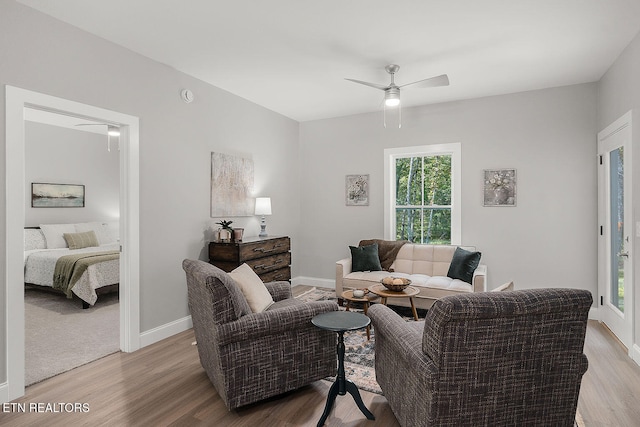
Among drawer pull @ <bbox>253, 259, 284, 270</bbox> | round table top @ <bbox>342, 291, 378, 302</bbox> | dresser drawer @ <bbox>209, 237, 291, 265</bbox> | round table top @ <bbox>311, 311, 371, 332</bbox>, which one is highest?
dresser drawer @ <bbox>209, 237, 291, 265</bbox>

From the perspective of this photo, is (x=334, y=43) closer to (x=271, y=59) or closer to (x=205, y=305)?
(x=271, y=59)

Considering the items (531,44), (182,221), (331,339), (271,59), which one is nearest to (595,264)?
(531,44)

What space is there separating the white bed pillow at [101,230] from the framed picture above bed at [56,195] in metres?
0.46

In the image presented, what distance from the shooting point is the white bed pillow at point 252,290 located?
2.66 meters

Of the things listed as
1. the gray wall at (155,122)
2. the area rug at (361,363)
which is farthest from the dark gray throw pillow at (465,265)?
the gray wall at (155,122)

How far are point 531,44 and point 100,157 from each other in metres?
7.39

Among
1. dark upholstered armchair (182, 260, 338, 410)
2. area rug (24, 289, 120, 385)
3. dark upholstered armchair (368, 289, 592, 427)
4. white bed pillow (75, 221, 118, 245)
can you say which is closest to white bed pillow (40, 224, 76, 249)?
white bed pillow (75, 221, 118, 245)

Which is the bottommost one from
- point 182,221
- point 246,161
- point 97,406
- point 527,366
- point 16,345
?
point 97,406

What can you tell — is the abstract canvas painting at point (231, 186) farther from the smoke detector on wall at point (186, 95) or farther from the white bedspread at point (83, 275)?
the white bedspread at point (83, 275)

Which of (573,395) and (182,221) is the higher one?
(182,221)

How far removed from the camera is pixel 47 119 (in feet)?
20.7

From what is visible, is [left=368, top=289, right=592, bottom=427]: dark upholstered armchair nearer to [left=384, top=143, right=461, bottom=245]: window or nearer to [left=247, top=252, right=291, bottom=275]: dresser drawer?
[left=247, top=252, right=291, bottom=275]: dresser drawer

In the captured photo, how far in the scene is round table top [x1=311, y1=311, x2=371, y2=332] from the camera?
7.09 feet

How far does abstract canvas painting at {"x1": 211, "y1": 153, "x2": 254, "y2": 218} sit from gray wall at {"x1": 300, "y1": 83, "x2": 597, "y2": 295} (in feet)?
5.82
